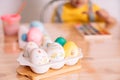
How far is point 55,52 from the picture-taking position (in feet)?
2.67

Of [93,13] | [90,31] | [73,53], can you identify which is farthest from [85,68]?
[93,13]

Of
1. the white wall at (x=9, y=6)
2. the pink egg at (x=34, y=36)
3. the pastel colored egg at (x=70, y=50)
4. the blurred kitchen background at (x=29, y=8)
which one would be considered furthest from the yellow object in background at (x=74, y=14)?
the pastel colored egg at (x=70, y=50)

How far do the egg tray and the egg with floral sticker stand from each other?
412 mm

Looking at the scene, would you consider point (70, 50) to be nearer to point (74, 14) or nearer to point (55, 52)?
point (55, 52)

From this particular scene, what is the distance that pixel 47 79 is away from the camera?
2.65ft

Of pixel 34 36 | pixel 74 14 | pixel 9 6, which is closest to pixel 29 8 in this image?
pixel 9 6

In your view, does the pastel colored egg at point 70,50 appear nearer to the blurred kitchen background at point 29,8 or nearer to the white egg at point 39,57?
the white egg at point 39,57

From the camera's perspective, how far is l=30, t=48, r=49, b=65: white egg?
78 centimetres

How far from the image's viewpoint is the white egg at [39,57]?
0.78 meters

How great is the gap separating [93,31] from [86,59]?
1.18ft

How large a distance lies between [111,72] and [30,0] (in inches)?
52.6

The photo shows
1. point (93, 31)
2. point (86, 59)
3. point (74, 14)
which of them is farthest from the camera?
point (74, 14)

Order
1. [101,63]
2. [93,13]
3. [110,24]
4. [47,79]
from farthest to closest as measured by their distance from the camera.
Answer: [93,13]
[110,24]
[101,63]
[47,79]

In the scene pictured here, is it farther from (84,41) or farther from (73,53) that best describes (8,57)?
(84,41)
